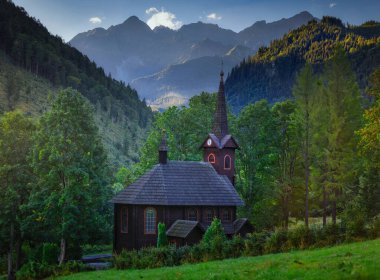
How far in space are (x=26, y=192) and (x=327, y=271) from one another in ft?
116

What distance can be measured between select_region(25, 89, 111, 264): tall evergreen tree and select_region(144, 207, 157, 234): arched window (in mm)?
4385

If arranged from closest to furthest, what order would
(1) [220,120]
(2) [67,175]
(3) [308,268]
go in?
(3) [308,268], (2) [67,175], (1) [220,120]

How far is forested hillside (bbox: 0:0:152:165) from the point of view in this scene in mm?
123125

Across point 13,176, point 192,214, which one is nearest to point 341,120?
point 192,214

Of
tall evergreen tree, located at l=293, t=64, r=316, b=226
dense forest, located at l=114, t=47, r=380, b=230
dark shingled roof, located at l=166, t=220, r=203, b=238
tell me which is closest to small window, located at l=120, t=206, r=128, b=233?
dark shingled roof, located at l=166, t=220, r=203, b=238

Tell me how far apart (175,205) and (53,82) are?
114315 mm

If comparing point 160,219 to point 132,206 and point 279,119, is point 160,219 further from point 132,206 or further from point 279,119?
point 279,119

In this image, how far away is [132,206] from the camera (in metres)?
44.3

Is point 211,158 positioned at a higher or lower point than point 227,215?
higher

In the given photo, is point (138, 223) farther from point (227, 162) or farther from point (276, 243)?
point (276, 243)

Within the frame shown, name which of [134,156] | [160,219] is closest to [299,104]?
[160,219]

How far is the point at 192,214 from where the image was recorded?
151ft

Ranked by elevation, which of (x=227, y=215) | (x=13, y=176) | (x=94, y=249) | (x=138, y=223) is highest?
(x=13, y=176)

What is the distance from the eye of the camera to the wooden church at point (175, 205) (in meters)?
44.0
